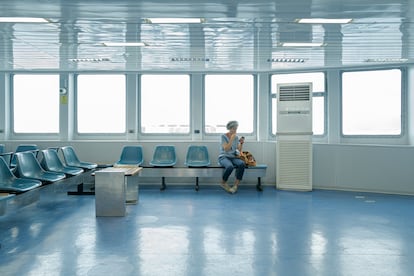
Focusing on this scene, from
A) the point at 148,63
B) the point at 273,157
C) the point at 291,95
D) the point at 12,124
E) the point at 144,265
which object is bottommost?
the point at 144,265

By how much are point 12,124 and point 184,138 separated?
12.8 feet

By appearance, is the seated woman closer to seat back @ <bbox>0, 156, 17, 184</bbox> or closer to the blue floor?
the blue floor

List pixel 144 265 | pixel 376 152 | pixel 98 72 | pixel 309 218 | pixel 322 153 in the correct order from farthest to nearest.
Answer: pixel 98 72 → pixel 322 153 → pixel 376 152 → pixel 309 218 → pixel 144 265

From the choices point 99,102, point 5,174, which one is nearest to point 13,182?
point 5,174

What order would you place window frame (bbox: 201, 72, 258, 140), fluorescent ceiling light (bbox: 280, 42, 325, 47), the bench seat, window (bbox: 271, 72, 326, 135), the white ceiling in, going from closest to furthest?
the white ceiling
fluorescent ceiling light (bbox: 280, 42, 325, 47)
the bench seat
window (bbox: 271, 72, 326, 135)
window frame (bbox: 201, 72, 258, 140)

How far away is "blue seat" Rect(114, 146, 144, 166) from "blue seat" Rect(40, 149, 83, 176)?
1210 millimetres

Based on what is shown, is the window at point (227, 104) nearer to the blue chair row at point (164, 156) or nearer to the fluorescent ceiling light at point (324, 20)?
the blue chair row at point (164, 156)

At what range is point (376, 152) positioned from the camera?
683 cm

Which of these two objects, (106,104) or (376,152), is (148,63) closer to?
(106,104)

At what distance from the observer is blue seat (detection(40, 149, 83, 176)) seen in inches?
232

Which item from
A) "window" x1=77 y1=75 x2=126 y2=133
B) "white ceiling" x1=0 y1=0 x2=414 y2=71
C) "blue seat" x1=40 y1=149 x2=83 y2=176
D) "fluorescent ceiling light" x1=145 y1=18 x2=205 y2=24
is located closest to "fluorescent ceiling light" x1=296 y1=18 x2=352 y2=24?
"white ceiling" x1=0 y1=0 x2=414 y2=71

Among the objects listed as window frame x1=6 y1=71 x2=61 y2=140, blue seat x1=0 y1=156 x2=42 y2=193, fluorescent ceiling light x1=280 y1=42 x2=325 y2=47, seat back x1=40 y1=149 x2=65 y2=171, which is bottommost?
blue seat x1=0 y1=156 x2=42 y2=193

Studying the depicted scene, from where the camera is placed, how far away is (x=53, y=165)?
20.1 ft

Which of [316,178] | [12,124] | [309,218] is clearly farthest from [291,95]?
[12,124]
